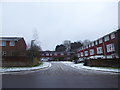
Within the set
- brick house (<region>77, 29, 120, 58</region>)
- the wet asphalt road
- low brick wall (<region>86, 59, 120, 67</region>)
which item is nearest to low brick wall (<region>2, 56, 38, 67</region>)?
low brick wall (<region>86, 59, 120, 67</region>)

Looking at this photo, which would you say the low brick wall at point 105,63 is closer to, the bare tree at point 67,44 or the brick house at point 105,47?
the brick house at point 105,47

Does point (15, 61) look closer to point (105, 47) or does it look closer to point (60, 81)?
point (60, 81)

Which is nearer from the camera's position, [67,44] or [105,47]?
[105,47]

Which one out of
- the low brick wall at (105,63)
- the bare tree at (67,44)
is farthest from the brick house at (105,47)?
the bare tree at (67,44)

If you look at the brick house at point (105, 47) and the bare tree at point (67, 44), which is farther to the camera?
the bare tree at point (67, 44)

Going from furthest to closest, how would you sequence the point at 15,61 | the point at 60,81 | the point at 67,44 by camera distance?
the point at 67,44 → the point at 15,61 → the point at 60,81

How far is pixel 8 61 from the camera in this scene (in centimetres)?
2920

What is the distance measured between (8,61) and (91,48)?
37280 millimetres

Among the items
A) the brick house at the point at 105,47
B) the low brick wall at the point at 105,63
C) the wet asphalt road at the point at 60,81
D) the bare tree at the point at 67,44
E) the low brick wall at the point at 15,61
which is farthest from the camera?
the bare tree at the point at 67,44

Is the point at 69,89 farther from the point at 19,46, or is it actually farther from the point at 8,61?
the point at 19,46

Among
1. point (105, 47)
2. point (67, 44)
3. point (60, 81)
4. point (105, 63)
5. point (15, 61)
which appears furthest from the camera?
point (67, 44)

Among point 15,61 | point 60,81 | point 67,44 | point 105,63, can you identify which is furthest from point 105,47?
point 67,44

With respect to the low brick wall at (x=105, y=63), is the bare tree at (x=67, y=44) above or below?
above

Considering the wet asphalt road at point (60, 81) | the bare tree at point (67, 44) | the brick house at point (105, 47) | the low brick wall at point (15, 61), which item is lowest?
the wet asphalt road at point (60, 81)
